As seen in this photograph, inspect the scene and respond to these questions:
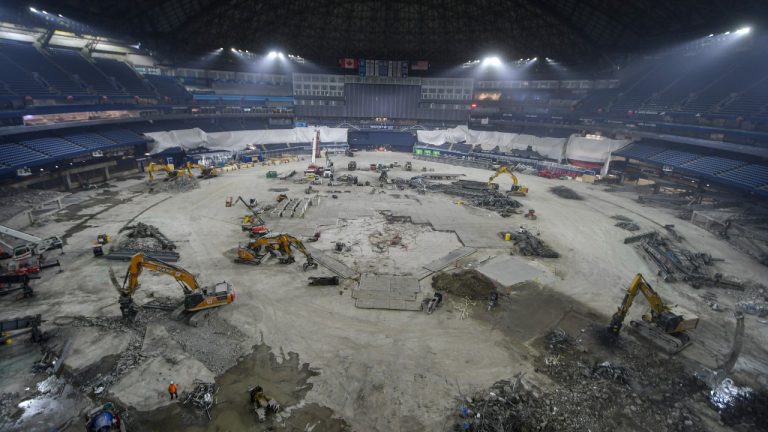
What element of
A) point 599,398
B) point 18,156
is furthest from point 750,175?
point 18,156

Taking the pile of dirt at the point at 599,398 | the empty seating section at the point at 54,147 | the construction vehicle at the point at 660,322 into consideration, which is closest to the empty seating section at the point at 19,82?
the empty seating section at the point at 54,147

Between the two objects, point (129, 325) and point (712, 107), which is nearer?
point (129, 325)

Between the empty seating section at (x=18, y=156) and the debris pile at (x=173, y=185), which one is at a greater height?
the empty seating section at (x=18, y=156)

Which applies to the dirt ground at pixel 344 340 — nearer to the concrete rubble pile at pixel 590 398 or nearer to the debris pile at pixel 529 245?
the concrete rubble pile at pixel 590 398

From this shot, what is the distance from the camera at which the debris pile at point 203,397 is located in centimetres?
1407

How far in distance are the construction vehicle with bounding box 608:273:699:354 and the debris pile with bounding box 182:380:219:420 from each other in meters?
20.4

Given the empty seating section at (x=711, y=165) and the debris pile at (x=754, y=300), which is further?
the empty seating section at (x=711, y=165)

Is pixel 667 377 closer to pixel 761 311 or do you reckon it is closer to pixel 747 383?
pixel 747 383

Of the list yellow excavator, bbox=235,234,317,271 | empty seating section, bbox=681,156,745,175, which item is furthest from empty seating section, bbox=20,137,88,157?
empty seating section, bbox=681,156,745,175

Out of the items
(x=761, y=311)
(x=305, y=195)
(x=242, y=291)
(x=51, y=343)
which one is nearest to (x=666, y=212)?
(x=761, y=311)

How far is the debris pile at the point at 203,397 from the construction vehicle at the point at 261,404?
1619 mm

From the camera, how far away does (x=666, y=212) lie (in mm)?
42281

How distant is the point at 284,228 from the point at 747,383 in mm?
32690

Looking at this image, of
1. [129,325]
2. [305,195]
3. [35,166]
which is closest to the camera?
[129,325]
